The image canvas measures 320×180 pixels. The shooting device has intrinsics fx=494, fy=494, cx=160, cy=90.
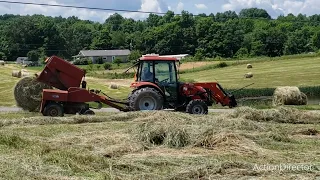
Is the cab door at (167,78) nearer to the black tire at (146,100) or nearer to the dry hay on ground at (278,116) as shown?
the black tire at (146,100)

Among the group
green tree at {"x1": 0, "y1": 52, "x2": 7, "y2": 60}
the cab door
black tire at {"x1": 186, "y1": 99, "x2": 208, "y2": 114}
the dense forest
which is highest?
the dense forest

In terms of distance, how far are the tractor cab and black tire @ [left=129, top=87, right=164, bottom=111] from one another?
1.16 feet

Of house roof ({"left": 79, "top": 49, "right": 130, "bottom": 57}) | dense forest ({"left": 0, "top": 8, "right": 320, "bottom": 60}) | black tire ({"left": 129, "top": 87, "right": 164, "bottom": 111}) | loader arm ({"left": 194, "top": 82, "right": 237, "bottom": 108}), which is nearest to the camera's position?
black tire ({"left": 129, "top": 87, "right": 164, "bottom": 111})

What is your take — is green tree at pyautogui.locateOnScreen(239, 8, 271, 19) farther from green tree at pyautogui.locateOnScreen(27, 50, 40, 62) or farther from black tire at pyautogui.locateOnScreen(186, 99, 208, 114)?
black tire at pyautogui.locateOnScreen(186, 99, 208, 114)

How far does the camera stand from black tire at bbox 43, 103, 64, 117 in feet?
51.4

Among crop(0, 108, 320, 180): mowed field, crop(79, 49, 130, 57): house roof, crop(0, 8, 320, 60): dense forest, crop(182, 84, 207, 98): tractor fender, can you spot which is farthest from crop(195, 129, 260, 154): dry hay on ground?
crop(79, 49, 130, 57): house roof

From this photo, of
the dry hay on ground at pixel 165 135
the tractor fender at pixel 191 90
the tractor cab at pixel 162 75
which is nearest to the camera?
the dry hay on ground at pixel 165 135

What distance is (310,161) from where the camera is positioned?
25.4ft

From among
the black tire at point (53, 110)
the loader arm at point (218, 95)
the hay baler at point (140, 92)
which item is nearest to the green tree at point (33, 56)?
the hay baler at point (140, 92)

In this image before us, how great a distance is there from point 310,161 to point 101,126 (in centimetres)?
597

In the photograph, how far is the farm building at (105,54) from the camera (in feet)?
307

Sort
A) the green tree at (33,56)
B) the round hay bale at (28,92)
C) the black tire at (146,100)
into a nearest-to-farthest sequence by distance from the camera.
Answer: the black tire at (146,100) → the round hay bale at (28,92) → the green tree at (33,56)

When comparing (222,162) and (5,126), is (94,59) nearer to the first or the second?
(5,126)

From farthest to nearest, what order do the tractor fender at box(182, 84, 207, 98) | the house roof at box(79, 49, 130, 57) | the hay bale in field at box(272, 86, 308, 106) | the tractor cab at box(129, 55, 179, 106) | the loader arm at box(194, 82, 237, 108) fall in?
the house roof at box(79, 49, 130, 57)
the hay bale in field at box(272, 86, 308, 106)
the loader arm at box(194, 82, 237, 108)
the tractor fender at box(182, 84, 207, 98)
the tractor cab at box(129, 55, 179, 106)
